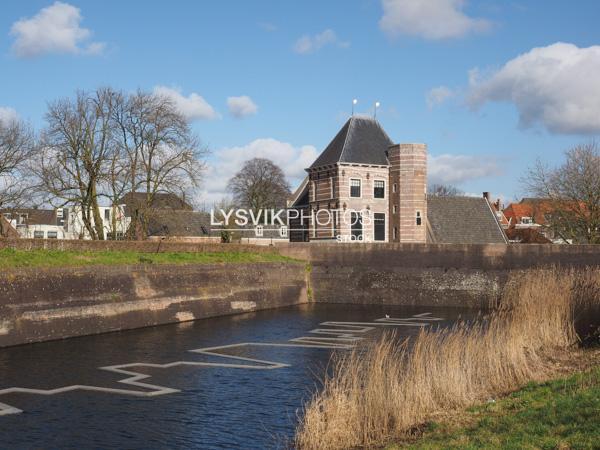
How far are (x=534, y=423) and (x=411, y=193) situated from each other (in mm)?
40683

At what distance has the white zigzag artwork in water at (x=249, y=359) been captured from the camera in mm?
15117

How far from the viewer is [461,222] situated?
53656 mm

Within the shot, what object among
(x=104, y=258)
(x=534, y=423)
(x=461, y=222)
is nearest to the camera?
(x=534, y=423)

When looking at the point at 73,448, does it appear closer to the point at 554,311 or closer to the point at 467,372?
the point at 467,372

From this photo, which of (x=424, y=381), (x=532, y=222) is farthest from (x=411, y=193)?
(x=424, y=381)

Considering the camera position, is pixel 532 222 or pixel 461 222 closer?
pixel 461 222

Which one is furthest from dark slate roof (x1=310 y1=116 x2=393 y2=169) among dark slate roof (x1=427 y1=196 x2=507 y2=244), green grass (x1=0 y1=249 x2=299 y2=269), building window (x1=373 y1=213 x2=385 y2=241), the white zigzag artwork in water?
the white zigzag artwork in water

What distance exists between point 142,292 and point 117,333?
293 centimetres

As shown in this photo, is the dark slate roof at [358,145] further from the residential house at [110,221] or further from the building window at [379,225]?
the residential house at [110,221]

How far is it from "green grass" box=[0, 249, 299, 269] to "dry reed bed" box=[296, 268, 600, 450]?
1551 centimetres

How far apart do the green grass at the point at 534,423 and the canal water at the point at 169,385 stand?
311 centimetres

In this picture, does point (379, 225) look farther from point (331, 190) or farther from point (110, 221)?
point (110, 221)

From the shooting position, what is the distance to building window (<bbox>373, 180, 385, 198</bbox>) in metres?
50.4

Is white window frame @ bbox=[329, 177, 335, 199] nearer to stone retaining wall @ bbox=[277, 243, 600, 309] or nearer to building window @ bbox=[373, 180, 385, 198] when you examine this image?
building window @ bbox=[373, 180, 385, 198]
